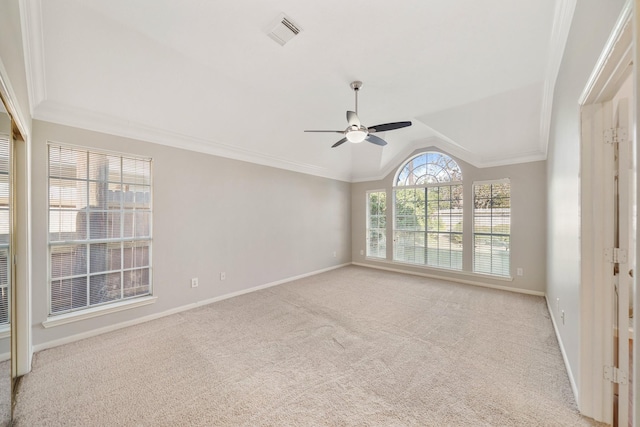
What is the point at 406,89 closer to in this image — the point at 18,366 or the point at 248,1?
the point at 248,1

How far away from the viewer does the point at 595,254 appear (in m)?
1.49

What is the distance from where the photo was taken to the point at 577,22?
5.24 ft

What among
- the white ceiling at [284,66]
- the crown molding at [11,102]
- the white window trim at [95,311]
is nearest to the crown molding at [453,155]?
the white ceiling at [284,66]

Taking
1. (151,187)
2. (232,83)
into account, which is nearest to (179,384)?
(151,187)

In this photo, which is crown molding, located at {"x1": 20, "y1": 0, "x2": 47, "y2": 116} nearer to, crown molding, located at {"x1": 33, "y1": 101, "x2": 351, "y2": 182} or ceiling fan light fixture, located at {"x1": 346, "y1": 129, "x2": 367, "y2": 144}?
crown molding, located at {"x1": 33, "y1": 101, "x2": 351, "y2": 182}

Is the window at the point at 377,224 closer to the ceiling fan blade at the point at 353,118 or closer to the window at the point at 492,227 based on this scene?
the window at the point at 492,227

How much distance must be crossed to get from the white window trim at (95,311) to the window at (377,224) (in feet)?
15.2

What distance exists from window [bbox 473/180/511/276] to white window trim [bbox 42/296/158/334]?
5.38 meters

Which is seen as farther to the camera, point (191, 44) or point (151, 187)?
point (151, 187)

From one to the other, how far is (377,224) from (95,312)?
5.32m

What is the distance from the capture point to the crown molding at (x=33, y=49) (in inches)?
69.2

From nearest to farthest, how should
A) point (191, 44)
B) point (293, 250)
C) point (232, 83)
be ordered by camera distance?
point (191, 44) < point (232, 83) < point (293, 250)

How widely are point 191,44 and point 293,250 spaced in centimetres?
368

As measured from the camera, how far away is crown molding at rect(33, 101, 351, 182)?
2.50m
